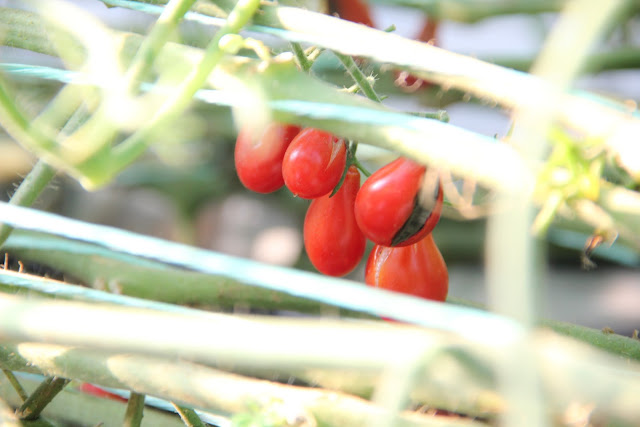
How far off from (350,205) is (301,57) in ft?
0.40

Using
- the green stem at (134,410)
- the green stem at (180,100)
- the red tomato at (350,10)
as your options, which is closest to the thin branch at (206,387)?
the green stem at (134,410)

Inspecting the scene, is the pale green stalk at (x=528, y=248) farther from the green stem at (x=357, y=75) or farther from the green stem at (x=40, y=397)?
the green stem at (x=40, y=397)

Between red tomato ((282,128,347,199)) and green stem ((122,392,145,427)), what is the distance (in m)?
0.22

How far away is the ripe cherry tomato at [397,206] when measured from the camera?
0.46m

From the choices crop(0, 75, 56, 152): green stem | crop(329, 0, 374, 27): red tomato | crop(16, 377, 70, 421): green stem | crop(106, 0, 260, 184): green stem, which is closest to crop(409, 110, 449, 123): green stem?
crop(106, 0, 260, 184): green stem

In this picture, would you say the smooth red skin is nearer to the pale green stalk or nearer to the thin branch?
the thin branch

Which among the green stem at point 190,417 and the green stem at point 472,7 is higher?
the green stem at point 472,7

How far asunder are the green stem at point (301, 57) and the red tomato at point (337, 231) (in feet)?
0.31

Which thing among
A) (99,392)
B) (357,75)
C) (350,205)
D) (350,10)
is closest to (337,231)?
(350,205)

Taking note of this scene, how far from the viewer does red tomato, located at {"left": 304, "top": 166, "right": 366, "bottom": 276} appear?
1.76 feet

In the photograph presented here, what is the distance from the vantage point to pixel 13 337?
0.38 m

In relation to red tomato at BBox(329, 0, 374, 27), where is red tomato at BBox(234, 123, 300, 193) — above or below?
below

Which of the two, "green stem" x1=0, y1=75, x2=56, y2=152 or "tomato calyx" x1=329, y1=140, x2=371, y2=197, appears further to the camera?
"tomato calyx" x1=329, y1=140, x2=371, y2=197

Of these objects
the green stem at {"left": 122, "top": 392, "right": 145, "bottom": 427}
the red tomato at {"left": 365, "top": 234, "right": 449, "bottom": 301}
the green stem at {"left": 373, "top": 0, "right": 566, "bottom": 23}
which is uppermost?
the green stem at {"left": 373, "top": 0, "right": 566, "bottom": 23}
